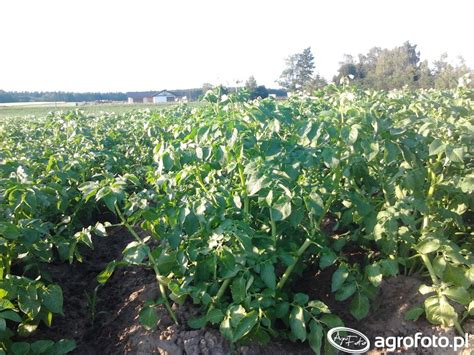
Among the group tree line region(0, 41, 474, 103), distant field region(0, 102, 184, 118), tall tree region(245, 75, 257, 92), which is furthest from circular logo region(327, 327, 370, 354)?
tree line region(0, 41, 474, 103)

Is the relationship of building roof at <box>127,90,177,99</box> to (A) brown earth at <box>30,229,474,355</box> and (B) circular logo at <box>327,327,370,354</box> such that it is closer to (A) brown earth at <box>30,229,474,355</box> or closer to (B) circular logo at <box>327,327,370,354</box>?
(A) brown earth at <box>30,229,474,355</box>

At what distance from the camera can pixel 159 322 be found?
2605 millimetres

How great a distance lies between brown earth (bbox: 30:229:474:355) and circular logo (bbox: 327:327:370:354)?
0.22 ft

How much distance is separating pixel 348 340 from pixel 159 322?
120 centimetres

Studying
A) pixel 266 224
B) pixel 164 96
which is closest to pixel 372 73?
pixel 164 96

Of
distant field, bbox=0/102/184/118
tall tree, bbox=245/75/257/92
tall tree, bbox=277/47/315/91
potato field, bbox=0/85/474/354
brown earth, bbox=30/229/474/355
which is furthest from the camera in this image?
tall tree, bbox=277/47/315/91

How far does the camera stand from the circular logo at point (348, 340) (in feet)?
8.06

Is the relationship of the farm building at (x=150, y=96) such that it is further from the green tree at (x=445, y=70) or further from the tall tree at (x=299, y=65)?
the green tree at (x=445, y=70)

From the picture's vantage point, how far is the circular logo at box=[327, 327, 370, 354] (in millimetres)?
2457

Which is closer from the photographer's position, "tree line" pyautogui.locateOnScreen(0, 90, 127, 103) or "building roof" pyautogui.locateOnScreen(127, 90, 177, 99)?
"tree line" pyautogui.locateOnScreen(0, 90, 127, 103)

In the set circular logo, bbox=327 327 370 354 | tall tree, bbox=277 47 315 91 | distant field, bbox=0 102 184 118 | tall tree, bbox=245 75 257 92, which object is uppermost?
tall tree, bbox=277 47 315 91

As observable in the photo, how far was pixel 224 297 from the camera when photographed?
263 centimetres

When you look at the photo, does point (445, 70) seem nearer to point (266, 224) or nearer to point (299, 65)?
point (299, 65)

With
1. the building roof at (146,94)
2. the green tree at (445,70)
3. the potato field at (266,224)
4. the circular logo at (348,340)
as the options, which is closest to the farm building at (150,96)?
the building roof at (146,94)
